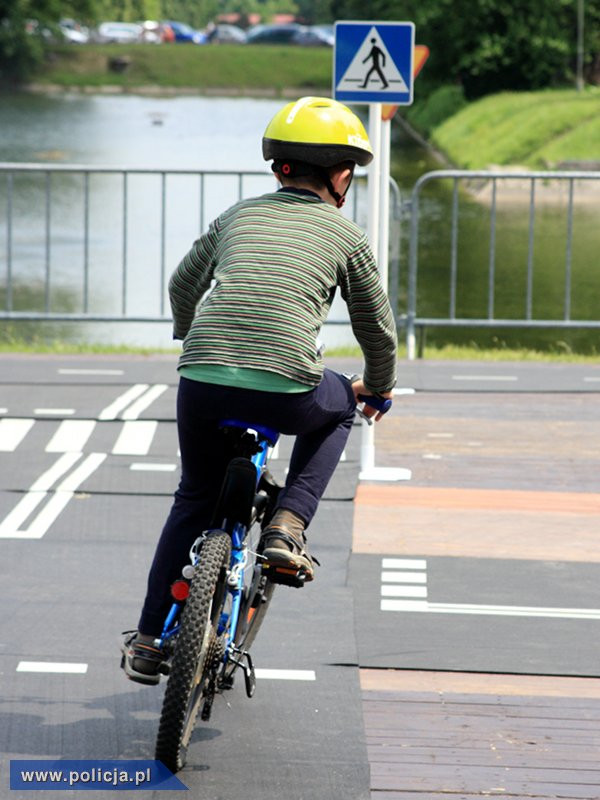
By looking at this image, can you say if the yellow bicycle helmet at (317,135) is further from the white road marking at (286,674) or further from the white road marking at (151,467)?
the white road marking at (151,467)

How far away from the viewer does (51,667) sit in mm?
4641

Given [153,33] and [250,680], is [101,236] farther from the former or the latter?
[153,33]

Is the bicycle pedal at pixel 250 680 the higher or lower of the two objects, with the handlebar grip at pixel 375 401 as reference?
lower

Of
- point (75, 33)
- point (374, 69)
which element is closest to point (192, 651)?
point (374, 69)

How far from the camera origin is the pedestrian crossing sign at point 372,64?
694cm

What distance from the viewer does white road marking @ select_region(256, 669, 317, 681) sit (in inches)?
182

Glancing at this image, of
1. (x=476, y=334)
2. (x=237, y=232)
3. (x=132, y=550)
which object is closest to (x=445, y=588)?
(x=132, y=550)

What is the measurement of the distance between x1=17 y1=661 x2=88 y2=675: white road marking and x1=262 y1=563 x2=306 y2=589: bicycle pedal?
0.94 meters

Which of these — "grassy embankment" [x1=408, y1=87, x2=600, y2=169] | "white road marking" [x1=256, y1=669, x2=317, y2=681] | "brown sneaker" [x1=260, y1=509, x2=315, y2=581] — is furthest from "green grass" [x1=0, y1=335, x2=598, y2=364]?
"grassy embankment" [x1=408, y1=87, x2=600, y2=169]

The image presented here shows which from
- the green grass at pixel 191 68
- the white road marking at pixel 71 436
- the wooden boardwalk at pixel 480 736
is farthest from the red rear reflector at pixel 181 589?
the green grass at pixel 191 68

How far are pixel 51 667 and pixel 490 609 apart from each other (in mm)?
1593

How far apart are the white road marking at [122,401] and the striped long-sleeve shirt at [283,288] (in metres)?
→ 4.28

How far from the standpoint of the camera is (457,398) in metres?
9.07

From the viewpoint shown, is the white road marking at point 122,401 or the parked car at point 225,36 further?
the parked car at point 225,36
